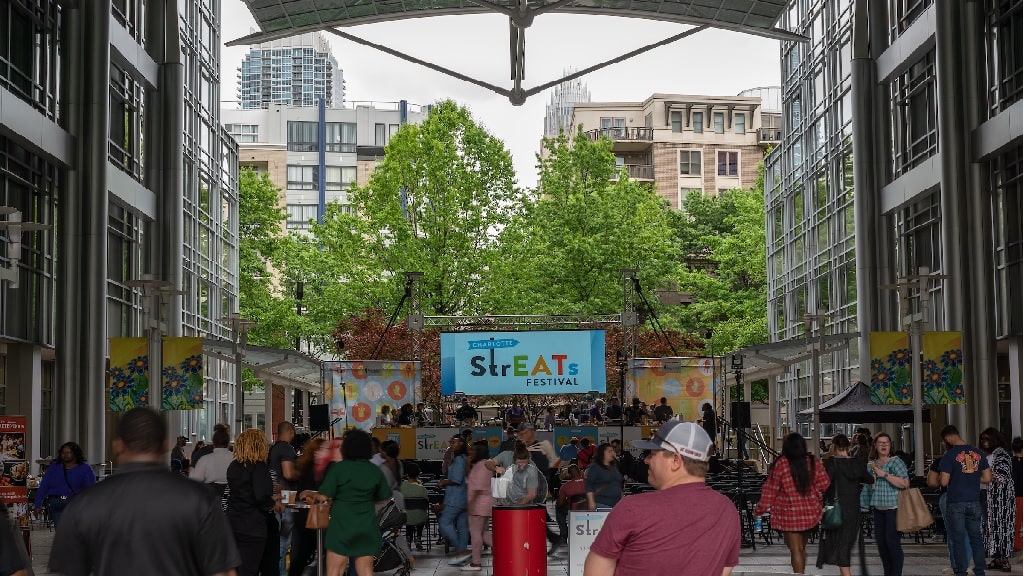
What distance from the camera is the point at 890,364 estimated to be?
78.4 feet

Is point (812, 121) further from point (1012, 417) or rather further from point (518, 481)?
point (518, 481)

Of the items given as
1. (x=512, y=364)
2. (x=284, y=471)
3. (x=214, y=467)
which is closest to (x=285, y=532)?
(x=284, y=471)

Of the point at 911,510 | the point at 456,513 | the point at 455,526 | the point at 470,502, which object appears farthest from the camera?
the point at 455,526

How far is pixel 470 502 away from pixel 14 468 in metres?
5.55

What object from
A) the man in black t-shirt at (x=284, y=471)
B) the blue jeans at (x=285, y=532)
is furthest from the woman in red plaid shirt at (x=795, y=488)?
the blue jeans at (x=285, y=532)

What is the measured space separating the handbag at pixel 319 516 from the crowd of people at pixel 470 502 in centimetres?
11

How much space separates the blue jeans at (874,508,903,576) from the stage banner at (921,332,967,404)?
33.3 ft

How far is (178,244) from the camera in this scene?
3522 centimetres

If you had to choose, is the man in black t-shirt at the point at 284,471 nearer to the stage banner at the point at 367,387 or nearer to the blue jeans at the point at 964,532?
the blue jeans at the point at 964,532

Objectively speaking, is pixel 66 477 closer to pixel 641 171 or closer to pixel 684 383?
pixel 684 383

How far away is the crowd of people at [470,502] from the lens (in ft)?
18.0

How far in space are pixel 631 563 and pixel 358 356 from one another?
42.1 m

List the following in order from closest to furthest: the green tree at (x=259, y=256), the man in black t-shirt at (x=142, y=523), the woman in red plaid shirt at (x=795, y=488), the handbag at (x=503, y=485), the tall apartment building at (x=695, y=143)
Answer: the man in black t-shirt at (x=142, y=523) < the woman in red plaid shirt at (x=795, y=488) < the handbag at (x=503, y=485) < the green tree at (x=259, y=256) < the tall apartment building at (x=695, y=143)

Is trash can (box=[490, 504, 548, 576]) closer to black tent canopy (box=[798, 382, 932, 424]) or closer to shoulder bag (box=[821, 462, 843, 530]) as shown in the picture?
shoulder bag (box=[821, 462, 843, 530])
